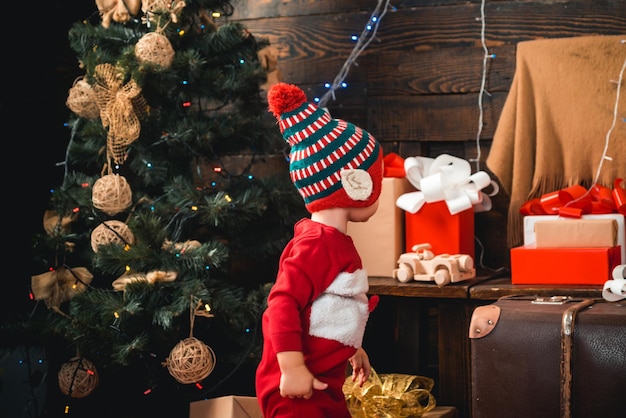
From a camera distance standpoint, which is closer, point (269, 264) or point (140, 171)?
point (140, 171)

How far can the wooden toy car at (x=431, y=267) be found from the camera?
2.38m

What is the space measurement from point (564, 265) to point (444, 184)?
1.47ft

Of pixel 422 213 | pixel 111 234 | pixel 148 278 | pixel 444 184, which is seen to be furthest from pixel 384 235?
pixel 111 234

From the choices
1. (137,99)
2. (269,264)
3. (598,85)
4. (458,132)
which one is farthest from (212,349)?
(598,85)

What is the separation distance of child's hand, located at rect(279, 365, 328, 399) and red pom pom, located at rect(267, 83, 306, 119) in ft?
1.85

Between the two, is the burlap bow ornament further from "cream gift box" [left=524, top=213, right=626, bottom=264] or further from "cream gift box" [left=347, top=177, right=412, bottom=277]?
"cream gift box" [left=524, top=213, right=626, bottom=264]

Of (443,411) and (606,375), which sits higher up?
(606,375)

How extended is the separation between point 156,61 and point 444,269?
1085 millimetres

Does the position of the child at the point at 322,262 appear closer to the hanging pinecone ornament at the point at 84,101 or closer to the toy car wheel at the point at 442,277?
the toy car wheel at the point at 442,277

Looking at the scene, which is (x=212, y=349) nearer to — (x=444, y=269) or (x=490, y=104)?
(x=444, y=269)

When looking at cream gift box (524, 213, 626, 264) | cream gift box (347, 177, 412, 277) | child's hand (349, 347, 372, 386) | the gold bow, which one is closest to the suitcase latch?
cream gift box (524, 213, 626, 264)

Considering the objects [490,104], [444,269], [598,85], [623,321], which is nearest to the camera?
[623,321]

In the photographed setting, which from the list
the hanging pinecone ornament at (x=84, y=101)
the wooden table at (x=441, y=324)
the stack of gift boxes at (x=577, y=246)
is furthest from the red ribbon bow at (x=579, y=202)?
the hanging pinecone ornament at (x=84, y=101)

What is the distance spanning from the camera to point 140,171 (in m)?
2.59
